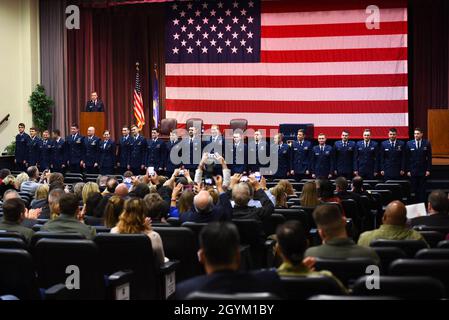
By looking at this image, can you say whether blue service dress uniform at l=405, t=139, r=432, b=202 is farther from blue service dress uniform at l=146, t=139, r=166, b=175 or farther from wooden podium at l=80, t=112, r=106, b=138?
wooden podium at l=80, t=112, r=106, b=138

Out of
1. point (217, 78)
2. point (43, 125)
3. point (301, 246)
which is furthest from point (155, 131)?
point (301, 246)

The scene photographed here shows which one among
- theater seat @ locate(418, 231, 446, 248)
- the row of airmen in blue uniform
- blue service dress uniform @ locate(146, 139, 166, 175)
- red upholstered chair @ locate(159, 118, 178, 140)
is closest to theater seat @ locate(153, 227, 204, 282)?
theater seat @ locate(418, 231, 446, 248)

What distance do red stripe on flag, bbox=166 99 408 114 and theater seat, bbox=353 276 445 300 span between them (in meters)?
12.7

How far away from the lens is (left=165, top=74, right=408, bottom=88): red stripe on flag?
15805 mm

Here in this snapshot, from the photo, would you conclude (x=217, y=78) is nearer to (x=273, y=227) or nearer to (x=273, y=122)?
(x=273, y=122)

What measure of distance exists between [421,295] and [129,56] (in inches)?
667

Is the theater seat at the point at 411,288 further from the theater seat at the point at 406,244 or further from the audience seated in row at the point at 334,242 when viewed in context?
the theater seat at the point at 406,244

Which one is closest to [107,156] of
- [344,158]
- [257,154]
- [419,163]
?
[257,154]

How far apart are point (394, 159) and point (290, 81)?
154 inches

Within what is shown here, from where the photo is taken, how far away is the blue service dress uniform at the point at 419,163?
527 inches

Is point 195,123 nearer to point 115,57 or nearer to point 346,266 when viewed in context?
point 115,57

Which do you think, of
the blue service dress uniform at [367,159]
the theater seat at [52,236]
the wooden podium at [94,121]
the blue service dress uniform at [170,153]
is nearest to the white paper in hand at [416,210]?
the theater seat at [52,236]

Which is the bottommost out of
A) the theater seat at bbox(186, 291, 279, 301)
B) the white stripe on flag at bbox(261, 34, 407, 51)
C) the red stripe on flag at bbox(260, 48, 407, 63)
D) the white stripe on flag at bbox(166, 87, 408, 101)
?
the theater seat at bbox(186, 291, 279, 301)

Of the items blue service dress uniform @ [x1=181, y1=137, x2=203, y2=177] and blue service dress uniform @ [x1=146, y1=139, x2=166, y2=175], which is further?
blue service dress uniform @ [x1=146, y1=139, x2=166, y2=175]
